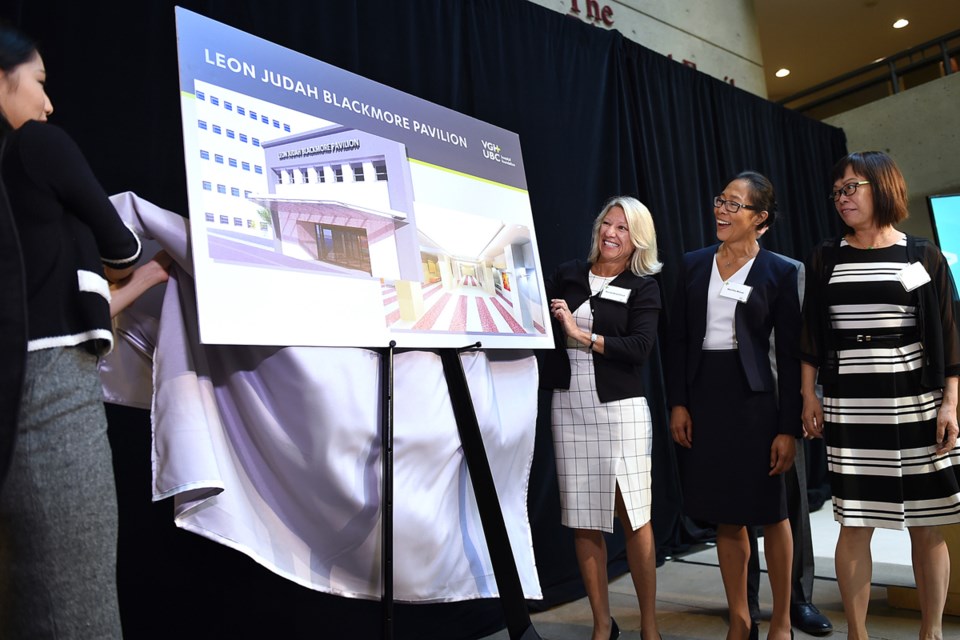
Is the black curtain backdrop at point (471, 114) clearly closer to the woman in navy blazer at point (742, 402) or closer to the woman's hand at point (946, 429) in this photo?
the woman in navy blazer at point (742, 402)

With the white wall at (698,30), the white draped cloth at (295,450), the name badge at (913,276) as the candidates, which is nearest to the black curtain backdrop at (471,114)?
the white wall at (698,30)

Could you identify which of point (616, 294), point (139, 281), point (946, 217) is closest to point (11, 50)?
point (139, 281)

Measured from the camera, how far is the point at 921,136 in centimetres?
669

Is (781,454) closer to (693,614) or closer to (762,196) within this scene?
(762,196)

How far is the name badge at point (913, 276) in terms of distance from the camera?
214 centimetres

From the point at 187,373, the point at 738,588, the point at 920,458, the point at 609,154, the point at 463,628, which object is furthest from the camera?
the point at 609,154

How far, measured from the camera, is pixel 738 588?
232cm

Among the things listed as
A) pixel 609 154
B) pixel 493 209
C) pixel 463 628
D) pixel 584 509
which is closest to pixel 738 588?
pixel 584 509

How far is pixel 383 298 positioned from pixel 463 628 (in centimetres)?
156

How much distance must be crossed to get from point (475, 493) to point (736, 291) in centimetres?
104

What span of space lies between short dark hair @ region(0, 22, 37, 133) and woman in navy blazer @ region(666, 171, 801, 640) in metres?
1.92

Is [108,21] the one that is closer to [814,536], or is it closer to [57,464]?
[57,464]

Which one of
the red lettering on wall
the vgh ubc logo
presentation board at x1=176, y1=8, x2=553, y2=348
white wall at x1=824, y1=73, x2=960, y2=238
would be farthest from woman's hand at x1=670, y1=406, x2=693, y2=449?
white wall at x1=824, y1=73, x2=960, y2=238

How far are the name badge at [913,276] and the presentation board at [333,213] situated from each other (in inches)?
40.1
